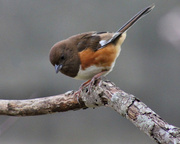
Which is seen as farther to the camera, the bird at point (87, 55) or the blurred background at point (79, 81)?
the blurred background at point (79, 81)

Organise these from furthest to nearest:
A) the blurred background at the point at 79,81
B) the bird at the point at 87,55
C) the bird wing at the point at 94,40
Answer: the blurred background at the point at 79,81 → the bird wing at the point at 94,40 → the bird at the point at 87,55

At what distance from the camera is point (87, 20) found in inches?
238

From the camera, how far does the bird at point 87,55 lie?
3377 mm

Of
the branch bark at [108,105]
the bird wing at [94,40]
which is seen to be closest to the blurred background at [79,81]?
the bird wing at [94,40]

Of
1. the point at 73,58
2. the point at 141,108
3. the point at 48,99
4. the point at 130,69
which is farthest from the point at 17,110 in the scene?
the point at 130,69

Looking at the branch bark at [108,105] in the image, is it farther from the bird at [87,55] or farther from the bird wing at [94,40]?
the bird wing at [94,40]

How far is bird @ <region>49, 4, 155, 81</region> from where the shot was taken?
3377 mm

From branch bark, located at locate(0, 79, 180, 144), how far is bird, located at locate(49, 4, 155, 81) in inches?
13.1

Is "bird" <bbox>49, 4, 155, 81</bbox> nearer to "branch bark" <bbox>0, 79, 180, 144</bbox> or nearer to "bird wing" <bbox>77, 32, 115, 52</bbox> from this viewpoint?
"bird wing" <bbox>77, 32, 115, 52</bbox>

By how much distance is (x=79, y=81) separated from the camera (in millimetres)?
5824

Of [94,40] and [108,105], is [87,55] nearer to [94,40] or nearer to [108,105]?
[94,40]

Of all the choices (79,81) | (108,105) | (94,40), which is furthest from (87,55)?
(79,81)

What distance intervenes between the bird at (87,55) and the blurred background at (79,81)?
222 centimetres

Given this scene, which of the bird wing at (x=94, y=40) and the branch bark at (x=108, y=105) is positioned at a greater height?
the bird wing at (x=94, y=40)
